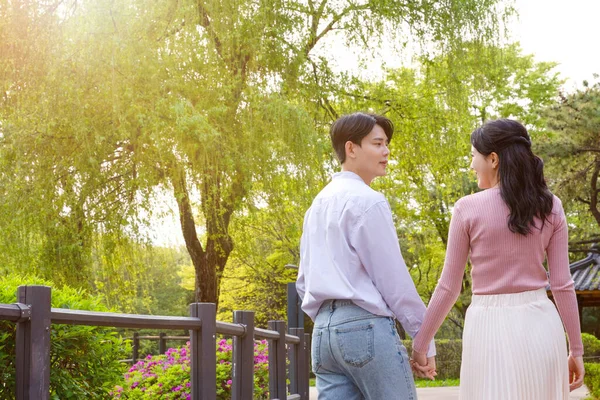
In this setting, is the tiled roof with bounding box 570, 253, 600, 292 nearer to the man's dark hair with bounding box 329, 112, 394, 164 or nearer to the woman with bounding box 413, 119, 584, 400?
the woman with bounding box 413, 119, 584, 400

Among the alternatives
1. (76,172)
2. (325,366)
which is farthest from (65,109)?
(325,366)

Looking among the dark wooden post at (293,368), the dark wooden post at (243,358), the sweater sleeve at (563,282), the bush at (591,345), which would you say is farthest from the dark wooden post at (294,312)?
the bush at (591,345)

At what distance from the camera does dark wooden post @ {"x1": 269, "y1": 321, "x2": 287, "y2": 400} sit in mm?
6410

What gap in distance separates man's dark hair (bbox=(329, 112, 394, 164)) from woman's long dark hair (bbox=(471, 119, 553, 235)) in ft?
1.25

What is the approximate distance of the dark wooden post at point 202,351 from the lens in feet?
13.2

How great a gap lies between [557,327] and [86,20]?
→ 8.48 meters

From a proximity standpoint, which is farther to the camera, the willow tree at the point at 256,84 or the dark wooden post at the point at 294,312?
the willow tree at the point at 256,84

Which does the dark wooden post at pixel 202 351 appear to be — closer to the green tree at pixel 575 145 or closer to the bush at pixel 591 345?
the green tree at pixel 575 145

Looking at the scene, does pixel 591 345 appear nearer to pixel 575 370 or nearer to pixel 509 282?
pixel 575 370

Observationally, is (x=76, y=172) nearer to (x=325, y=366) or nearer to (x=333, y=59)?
(x=333, y=59)

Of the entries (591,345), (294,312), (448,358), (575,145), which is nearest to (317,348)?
(294,312)

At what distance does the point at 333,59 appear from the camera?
13320 millimetres

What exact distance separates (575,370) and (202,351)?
1699 millimetres

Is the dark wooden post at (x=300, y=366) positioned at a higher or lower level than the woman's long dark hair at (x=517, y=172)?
lower
